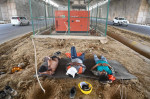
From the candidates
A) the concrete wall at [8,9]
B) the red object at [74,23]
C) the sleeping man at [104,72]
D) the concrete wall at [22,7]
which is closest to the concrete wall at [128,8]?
the red object at [74,23]

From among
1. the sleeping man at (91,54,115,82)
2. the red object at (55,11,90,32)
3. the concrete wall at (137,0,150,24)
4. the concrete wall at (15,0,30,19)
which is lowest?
the sleeping man at (91,54,115,82)

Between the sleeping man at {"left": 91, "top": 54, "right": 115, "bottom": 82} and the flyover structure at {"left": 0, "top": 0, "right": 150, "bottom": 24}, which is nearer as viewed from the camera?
the sleeping man at {"left": 91, "top": 54, "right": 115, "bottom": 82}

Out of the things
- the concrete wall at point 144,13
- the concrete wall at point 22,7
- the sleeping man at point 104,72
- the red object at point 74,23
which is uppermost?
the concrete wall at point 22,7

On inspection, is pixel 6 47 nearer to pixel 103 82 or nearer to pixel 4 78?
pixel 4 78

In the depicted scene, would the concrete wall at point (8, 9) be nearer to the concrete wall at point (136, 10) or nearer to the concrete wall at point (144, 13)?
the concrete wall at point (136, 10)

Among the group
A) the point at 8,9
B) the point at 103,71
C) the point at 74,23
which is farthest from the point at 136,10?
the point at 8,9

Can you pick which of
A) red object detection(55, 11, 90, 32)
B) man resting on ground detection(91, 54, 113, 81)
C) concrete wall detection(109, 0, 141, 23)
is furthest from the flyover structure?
man resting on ground detection(91, 54, 113, 81)

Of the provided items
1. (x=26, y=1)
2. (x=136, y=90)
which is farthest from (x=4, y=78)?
(x=26, y=1)

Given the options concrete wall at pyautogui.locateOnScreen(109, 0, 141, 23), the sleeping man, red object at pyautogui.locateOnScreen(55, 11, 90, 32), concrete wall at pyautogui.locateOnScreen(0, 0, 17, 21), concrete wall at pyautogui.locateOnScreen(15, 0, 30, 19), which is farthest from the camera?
concrete wall at pyautogui.locateOnScreen(15, 0, 30, 19)

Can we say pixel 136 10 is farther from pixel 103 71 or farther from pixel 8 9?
pixel 8 9

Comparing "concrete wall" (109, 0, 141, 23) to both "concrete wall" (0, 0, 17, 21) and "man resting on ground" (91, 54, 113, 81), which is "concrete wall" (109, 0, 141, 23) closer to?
"man resting on ground" (91, 54, 113, 81)

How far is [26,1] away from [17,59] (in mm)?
32847

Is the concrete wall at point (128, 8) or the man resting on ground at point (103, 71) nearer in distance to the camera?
the man resting on ground at point (103, 71)

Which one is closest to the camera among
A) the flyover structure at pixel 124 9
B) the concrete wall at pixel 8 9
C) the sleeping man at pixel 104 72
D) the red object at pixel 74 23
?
the sleeping man at pixel 104 72
